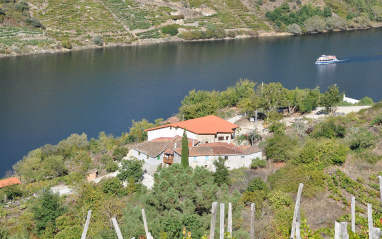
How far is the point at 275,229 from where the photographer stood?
2133 centimetres

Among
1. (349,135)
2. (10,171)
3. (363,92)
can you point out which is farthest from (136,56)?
(349,135)

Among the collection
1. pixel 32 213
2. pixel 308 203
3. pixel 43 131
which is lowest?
pixel 43 131

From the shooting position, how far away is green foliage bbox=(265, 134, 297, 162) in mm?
34375

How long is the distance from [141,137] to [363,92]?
36.7 meters

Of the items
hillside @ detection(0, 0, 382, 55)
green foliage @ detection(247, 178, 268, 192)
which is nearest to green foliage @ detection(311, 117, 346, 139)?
green foliage @ detection(247, 178, 268, 192)

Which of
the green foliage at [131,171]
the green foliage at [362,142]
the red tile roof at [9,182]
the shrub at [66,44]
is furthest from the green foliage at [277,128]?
the shrub at [66,44]

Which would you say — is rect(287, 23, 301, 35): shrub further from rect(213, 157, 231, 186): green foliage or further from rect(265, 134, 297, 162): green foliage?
rect(213, 157, 231, 186): green foliage

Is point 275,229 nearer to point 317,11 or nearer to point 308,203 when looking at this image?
point 308,203

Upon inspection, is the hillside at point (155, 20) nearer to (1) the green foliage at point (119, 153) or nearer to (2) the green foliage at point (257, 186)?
(1) the green foliage at point (119, 153)

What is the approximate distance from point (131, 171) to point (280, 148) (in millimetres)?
11755

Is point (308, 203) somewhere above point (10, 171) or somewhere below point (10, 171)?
above

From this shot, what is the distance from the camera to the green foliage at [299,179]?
26.9 m

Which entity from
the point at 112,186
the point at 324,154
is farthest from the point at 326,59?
the point at 112,186

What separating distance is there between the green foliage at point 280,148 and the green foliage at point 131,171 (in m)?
10.3
